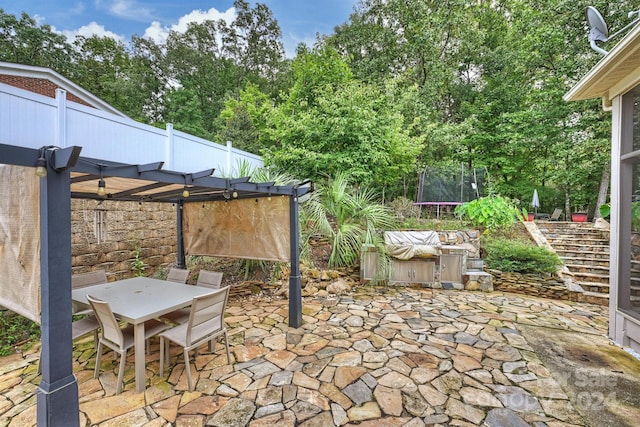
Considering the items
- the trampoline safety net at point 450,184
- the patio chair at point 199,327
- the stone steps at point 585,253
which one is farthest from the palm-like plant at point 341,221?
→ the stone steps at point 585,253

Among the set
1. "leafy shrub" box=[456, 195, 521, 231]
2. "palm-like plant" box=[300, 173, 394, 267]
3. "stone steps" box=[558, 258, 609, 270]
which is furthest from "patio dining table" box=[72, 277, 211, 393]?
"stone steps" box=[558, 258, 609, 270]

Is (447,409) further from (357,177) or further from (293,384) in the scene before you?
(357,177)

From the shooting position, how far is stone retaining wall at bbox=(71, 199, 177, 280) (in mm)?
4457

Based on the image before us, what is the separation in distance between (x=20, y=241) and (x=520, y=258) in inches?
299

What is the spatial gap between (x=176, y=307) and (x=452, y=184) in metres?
8.37

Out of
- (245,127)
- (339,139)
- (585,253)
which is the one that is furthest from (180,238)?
(585,253)

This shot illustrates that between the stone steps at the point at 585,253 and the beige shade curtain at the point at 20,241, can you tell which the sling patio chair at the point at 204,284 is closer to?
the beige shade curtain at the point at 20,241

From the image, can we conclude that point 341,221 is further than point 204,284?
Yes

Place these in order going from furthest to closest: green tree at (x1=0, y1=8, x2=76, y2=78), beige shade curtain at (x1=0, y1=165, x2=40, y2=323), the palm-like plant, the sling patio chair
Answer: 1. green tree at (x1=0, y1=8, x2=76, y2=78)
2. the palm-like plant
3. the sling patio chair
4. beige shade curtain at (x1=0, y1=165, x2=40, y2=323)

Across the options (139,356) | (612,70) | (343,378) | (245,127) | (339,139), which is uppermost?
(245,127)

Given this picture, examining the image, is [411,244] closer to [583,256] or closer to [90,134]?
[583,256]

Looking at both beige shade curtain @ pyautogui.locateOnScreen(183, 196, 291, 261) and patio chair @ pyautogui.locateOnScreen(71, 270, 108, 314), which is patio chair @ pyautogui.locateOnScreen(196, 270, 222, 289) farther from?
patio chair @ pyautogui.locateOnScreen(71, 270, 108, 314)

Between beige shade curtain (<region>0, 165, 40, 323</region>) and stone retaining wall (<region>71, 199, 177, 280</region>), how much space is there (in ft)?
6.01

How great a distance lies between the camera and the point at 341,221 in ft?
19.7
